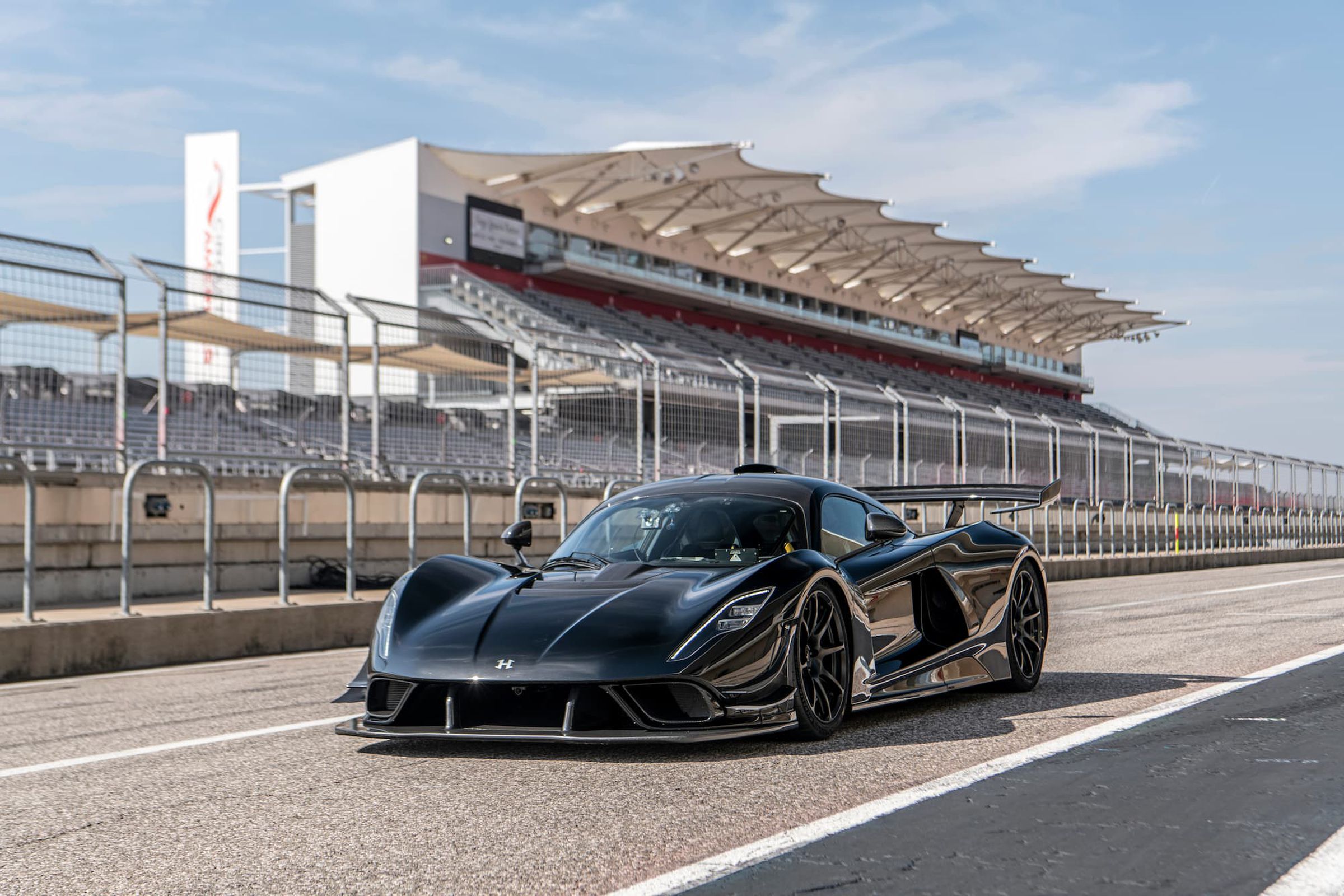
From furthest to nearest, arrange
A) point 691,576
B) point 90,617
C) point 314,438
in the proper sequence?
point 314,438 → point 90,617 → point 691,576

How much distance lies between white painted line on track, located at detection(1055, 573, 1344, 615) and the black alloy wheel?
610 cm

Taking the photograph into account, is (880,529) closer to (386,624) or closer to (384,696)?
(386,624)

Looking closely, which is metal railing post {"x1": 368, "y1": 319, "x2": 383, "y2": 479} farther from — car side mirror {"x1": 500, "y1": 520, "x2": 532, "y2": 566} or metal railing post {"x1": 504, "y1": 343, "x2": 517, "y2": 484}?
car side mirror {"x1": 500, "y1": 520, "x2": 532, "y2": 566}

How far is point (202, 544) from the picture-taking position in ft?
41.4

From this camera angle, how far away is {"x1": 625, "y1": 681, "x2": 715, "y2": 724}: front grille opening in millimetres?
5008

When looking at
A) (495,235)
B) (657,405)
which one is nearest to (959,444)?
(657,405)

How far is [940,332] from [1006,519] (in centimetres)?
5874

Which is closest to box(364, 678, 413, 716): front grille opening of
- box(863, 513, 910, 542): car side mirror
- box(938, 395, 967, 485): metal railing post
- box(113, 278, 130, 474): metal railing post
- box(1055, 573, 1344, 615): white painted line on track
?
box(863, 513, 910, 542): car side mirror

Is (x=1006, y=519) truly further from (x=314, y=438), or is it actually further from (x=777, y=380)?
(x=314, y=438)

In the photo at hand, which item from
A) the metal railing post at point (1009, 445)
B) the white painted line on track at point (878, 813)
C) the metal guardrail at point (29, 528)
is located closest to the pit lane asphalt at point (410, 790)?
the white painted line on track at point (878, 813)

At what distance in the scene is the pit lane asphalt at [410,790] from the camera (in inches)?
145

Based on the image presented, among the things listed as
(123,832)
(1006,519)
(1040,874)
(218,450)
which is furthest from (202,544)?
(1006,519)

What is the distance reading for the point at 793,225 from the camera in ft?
181

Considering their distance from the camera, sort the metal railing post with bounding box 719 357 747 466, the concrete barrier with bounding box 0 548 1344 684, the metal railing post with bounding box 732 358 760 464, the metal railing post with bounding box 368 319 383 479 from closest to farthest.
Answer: the concrete barrier with bounding box 0 548 1344 684, the metal railing post with bounding box 368 319 383 479, the metal railing post with bounding box 719 357 747 466, the metal railing post with bounding box 732 358 760 464
